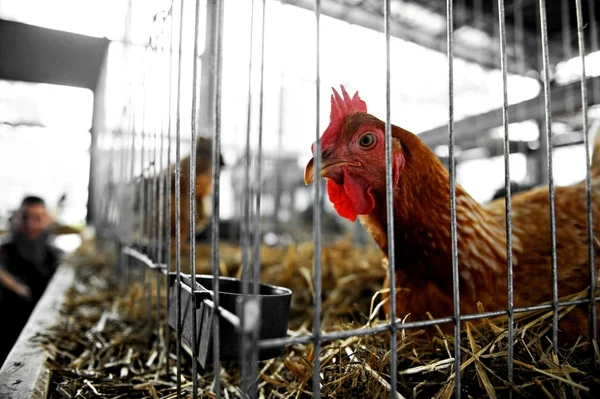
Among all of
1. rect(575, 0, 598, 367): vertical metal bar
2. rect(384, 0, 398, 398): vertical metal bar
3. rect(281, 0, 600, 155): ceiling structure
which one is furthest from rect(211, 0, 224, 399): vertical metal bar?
rect(281, 0, 600, 155): ceiling structure

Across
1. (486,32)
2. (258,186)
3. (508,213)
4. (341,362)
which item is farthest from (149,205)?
(486,32)

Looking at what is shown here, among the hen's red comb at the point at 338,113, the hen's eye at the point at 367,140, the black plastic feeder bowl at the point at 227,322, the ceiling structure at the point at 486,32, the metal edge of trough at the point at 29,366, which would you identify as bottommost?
the metal edge of trough at the point at 29,366

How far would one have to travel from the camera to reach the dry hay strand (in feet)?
2.35

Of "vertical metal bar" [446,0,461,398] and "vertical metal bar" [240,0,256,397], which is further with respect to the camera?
"vertical metal bar" [446,0,461,398]

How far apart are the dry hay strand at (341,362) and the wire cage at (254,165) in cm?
1

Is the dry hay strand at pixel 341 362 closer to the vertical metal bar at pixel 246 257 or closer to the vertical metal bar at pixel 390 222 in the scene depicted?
the vertical metal bar at pixel 390 222

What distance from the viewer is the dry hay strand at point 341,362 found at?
2.35 feet

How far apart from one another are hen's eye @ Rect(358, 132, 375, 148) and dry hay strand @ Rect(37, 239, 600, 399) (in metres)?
0.36

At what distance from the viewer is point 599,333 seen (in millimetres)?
854

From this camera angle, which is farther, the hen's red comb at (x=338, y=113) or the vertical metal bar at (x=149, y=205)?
the vertical metal bar at (x=149, y=205)

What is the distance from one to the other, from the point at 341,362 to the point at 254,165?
425 mm

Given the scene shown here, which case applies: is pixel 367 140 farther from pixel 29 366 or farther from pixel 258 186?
pixel 29 366

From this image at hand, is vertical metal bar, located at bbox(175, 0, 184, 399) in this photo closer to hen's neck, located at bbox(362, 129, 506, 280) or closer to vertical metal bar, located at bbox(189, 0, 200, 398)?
vertical metal bar, located at bbox(189, 0, 200, 398)

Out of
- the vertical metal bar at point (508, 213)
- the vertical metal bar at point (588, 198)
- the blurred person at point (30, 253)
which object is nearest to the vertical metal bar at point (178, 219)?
the vertical metal bar at point (508, 213)
